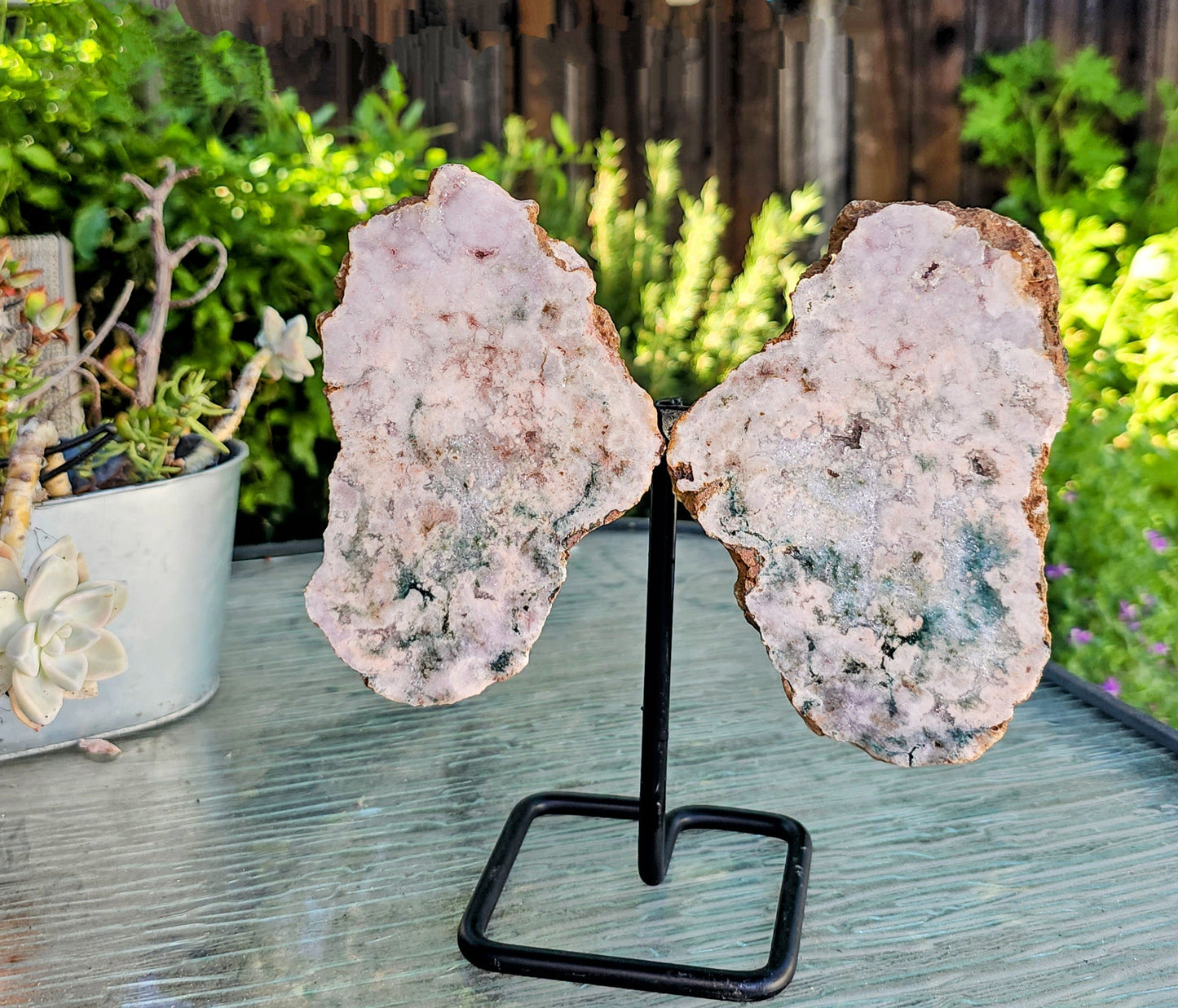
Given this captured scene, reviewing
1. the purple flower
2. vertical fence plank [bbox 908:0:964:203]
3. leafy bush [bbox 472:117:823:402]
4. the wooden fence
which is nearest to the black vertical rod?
the purple flower

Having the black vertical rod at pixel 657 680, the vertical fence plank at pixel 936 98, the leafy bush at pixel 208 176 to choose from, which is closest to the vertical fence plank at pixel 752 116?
the vertical fence plank at pixel 936 98

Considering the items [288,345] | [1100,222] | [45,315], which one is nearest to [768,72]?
[1100,222]

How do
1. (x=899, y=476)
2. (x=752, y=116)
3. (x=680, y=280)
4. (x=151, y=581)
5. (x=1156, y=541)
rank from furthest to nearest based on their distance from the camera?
(x=752, y=116)
(x=680, y=280)
(x=1156, y=541)
(x=151, y=581)
(x=899, y=476)

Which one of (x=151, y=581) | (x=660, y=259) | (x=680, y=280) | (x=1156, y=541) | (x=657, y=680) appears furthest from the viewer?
(x=660, y=259)

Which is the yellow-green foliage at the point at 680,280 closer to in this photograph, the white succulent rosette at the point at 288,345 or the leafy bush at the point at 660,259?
the leafy bush at the point at 660,259

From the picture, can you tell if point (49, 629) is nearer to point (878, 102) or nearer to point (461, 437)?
point (461, 437)
